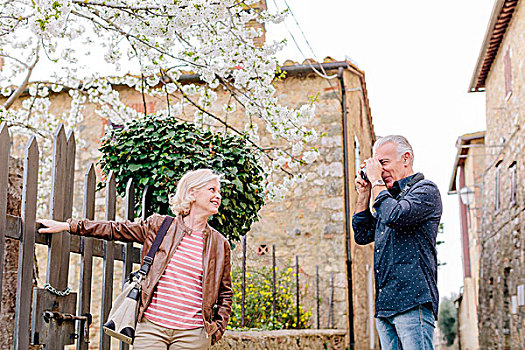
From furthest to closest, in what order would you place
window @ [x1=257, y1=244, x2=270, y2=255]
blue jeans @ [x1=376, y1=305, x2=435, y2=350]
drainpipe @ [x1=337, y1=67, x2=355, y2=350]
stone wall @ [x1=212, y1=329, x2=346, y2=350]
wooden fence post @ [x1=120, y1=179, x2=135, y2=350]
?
window @ [x1=257, y1=244, x2=270, y2=255] → drainpipe @ [x1=337, y1=67, x2=355, y2=350] → stone wall @ [x1=212, y1=329, x2=346, y2=350] → wooden fence post @ [x1=120, y1=179, x2=135, y2=350] → blue jeans @ [x1=376, y1=305, x2=435, y2=350]

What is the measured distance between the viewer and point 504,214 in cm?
1313

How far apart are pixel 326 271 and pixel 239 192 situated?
4.97 metres

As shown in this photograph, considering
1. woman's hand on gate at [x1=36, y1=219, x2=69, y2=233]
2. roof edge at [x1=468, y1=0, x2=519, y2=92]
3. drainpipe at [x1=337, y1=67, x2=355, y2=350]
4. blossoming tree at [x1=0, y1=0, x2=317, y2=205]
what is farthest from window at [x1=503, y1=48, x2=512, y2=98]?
woman's hand on gate at [x1=36, y1=219, x2=69, y2=233]

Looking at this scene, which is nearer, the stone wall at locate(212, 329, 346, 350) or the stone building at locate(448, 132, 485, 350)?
the stone wall at locate(212, 329, 346, 350)

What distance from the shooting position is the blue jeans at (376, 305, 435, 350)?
2711mm

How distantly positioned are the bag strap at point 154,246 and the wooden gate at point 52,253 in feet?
1.35

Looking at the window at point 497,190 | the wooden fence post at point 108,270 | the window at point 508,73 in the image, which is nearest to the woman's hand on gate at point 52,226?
→ the wooden fence post at point 108,270

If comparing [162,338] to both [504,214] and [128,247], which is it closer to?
[128,247]

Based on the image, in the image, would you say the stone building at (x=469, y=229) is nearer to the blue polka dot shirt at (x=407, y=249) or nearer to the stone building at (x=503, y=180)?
the stone building at (x=503, y=180)

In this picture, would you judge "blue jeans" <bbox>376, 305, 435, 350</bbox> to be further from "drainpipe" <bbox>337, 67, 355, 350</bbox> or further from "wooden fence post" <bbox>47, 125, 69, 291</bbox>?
"drainpipe" <bbox>337, 67, 355, 350</bbox>

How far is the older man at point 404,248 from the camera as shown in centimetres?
277

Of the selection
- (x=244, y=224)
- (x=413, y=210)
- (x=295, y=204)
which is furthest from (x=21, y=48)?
(x=413, y=210)

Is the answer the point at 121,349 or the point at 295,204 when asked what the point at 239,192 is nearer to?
the point at 121,349

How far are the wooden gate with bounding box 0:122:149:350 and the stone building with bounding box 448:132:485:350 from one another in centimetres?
1553
